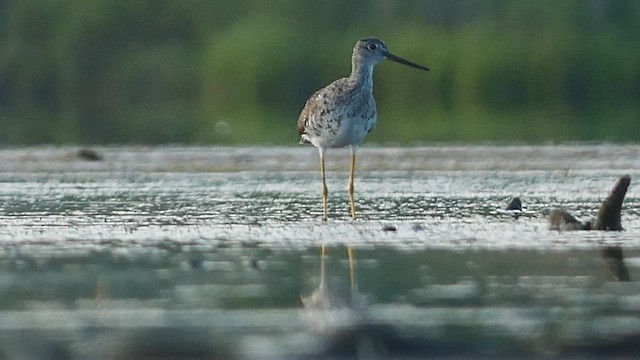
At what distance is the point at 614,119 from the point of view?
117 feet

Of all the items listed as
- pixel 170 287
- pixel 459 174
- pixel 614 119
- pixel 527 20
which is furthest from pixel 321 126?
pixel 527 20

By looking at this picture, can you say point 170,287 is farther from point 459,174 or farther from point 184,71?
point 184,71

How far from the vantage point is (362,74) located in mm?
19344

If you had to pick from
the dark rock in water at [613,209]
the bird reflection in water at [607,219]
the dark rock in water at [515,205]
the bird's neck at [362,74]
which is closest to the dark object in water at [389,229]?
the bird reflection in water at [607,219]

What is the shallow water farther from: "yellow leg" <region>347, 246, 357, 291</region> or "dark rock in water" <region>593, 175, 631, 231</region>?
"dark rock in water" <region>593, 175, 631, 231</region>

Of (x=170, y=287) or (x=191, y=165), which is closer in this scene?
(x=170, y=287)

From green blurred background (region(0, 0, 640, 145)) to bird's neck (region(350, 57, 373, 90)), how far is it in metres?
12.0

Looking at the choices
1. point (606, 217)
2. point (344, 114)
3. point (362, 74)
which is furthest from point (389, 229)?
point (362, 74)

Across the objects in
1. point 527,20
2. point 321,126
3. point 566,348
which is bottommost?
point 566,348

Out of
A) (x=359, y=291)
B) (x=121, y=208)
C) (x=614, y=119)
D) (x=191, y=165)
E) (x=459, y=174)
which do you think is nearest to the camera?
(x=359, y=291)

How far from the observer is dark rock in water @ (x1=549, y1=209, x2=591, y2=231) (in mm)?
15703

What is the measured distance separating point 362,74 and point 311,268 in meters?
5.86

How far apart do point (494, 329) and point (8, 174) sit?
14.8 metres

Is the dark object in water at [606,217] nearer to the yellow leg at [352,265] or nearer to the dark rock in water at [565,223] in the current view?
the dark rock in water at [565,223]
